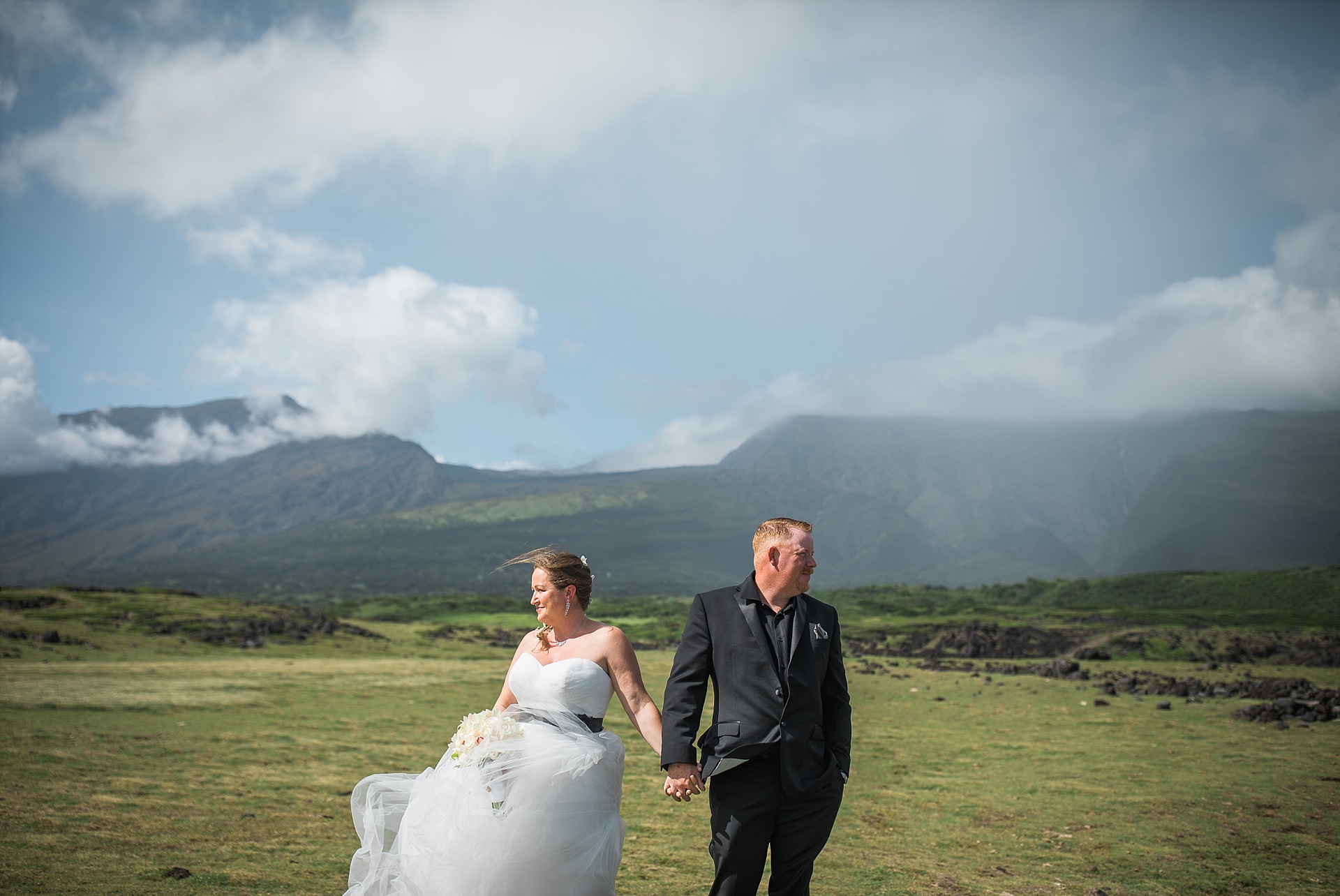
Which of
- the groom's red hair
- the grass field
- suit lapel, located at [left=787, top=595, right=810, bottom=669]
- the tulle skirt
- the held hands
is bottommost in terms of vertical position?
the grass field

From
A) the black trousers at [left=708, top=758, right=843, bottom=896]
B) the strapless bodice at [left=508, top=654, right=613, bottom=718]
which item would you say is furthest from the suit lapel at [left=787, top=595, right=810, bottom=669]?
the strapless bodice at [left=508, top=654, right=613, bottom=718]

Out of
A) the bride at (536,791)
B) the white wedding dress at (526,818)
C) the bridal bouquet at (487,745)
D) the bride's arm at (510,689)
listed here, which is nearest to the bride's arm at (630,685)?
the bride at (536,791)

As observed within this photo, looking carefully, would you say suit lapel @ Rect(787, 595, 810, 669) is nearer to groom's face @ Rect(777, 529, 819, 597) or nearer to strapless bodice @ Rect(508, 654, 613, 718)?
groom's face @ Rect(777, 529, 819, 597)

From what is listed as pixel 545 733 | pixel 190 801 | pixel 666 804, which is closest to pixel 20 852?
pixel 190 801

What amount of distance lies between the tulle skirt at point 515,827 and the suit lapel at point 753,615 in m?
1.53

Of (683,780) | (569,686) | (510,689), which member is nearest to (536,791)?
(569,686)

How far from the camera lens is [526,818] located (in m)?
5.43

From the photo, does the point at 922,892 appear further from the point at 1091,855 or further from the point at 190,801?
the point at 190,801

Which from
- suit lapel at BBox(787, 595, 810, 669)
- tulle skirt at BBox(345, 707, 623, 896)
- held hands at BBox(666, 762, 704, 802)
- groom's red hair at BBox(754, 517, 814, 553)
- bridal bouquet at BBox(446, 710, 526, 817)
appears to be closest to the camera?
held hands at BBox(666, 762, 704, 802)

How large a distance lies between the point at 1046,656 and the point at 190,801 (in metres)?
40.2

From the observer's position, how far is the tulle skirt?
5.34 metres

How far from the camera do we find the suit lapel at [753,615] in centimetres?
506

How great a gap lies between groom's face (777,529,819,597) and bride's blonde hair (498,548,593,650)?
5.32 ft

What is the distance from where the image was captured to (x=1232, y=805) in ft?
38.1
